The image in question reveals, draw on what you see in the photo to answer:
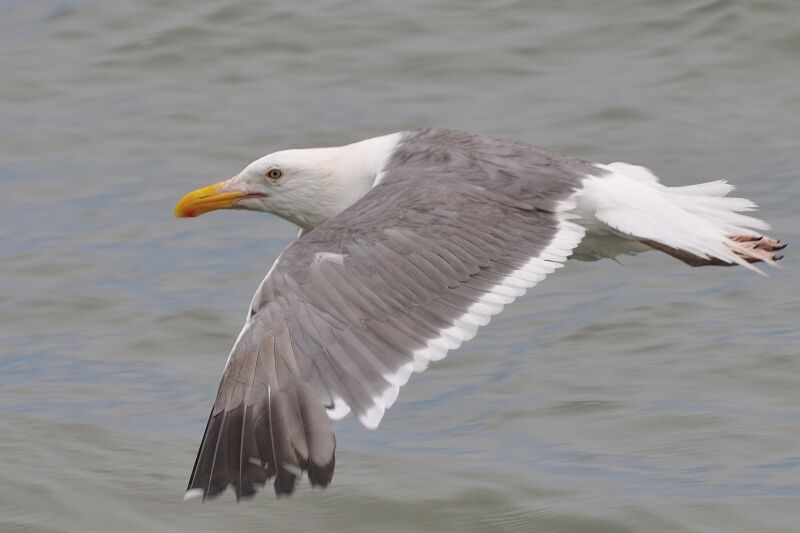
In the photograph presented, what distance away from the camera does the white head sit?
6.71 meters

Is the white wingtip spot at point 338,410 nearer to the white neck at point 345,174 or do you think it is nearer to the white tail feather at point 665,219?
the white tail feather at point 665,219

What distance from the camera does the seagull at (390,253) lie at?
4883mm

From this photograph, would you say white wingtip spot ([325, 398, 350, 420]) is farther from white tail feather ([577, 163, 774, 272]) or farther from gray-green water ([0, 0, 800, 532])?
white tail feather ([577, 163, 774, 272])

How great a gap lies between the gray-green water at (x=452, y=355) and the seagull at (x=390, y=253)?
1.00 m

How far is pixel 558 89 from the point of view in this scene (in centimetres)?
1072

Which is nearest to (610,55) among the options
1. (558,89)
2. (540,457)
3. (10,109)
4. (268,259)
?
(558,89)

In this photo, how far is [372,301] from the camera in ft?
17.3

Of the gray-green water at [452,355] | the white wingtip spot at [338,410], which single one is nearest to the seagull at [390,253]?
the white wingtip spot at [338,410]

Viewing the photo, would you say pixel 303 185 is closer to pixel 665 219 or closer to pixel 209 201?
pixel 209 201

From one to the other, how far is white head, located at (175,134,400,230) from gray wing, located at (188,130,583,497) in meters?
0.51

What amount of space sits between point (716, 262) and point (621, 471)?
3.29 feet

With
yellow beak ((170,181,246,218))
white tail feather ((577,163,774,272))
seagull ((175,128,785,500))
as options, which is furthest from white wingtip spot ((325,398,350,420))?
yellow beak ((170,181,246,218))

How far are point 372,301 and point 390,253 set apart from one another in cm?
24

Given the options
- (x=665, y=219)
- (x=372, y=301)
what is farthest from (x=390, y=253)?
(x=665, y=219)
